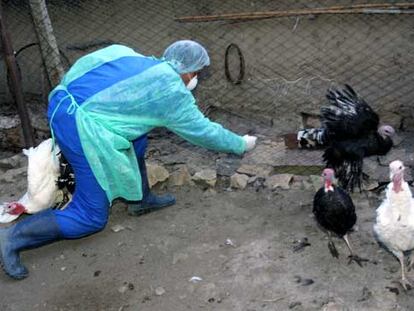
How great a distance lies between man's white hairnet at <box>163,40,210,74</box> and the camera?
12.2 ft

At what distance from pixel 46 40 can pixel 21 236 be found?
1.97 metres

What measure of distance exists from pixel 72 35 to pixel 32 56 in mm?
590

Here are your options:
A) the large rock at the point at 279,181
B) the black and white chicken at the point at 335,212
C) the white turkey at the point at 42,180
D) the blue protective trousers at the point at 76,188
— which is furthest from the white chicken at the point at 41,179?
the black and white chicken at the point at 335,212

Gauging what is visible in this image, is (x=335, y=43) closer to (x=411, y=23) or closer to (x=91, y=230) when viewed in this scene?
(x=411, y=23)

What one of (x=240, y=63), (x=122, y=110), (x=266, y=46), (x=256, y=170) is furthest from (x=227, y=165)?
(x=122, y=110)

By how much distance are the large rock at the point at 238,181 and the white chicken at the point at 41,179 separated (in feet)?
4.55

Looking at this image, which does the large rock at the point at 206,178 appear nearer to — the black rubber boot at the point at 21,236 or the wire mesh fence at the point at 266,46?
the wire mesh fence at the point at 266,46

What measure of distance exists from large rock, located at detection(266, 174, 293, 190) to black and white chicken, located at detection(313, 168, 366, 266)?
778 mm

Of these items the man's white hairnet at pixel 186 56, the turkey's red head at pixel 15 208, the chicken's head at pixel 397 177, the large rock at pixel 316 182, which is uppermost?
the man's white hairnet at pixel 186 56

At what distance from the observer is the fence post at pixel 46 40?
16.3 ft

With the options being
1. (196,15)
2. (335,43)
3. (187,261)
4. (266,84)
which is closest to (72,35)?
(196,15)

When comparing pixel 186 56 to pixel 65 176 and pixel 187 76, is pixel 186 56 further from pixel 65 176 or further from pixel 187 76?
pixel 65 176

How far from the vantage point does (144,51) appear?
5.94 metres

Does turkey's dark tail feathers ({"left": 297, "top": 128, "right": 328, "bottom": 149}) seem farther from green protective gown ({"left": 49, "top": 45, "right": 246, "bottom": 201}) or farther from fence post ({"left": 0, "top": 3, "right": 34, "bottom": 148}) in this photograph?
fence post ({"left": 0, "top": 3, "right": 34, "bottom": 148})
